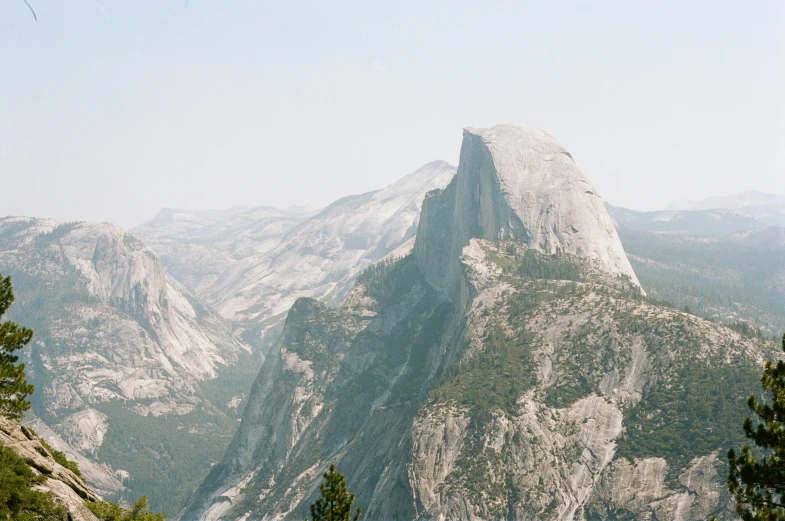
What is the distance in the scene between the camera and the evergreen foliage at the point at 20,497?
40312 mm

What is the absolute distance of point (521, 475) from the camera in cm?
13562

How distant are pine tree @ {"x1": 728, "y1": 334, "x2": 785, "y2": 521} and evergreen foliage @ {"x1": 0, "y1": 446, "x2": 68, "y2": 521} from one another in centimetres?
4030

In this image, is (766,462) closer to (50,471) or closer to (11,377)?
(50,471)

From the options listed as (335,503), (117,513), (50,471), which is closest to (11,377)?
(50,471)

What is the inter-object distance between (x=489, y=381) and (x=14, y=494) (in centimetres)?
12992

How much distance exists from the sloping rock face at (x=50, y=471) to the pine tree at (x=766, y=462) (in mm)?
40297

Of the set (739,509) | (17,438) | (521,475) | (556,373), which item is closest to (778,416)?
(739,509)

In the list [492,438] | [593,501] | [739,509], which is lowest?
[593,501]

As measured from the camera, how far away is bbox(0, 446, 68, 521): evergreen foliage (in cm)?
4031

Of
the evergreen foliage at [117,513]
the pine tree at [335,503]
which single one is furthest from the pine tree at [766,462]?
the evergreen foliage at [117,513]

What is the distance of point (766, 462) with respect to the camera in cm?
3572

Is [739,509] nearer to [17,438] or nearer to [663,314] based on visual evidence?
[17,438]

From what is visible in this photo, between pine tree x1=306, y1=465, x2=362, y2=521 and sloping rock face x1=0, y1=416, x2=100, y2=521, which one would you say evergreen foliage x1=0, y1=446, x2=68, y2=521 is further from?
pine tree x1=306, y1=465, x2=362, y2=521

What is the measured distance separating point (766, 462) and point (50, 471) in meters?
46.3
